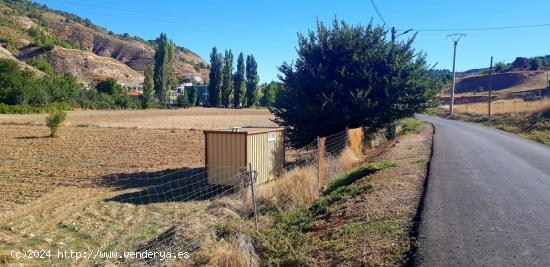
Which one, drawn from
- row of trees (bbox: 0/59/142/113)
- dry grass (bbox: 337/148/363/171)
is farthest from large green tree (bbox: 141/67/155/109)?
dry grass (bbox: 337/148/363/171)

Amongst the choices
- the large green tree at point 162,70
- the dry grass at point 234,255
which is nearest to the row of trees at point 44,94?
the large green tree at point 162,70

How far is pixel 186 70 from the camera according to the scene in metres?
195

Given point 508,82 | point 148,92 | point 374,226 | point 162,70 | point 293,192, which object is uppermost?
point 162,70

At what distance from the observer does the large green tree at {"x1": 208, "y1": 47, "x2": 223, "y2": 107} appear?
106 meters

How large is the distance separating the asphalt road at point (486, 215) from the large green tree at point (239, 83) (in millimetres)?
98687

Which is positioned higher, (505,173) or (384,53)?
(384,53)

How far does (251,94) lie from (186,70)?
90.8m

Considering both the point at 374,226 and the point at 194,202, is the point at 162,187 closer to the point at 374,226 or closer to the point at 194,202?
the point at 194,202

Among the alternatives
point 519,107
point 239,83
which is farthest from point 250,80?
point 519,107

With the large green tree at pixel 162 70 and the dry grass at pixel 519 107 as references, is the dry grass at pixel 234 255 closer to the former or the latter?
the dry grass at pixel 519 107

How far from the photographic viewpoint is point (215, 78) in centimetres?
10550

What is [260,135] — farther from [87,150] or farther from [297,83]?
[87,150]

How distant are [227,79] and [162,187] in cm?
9508

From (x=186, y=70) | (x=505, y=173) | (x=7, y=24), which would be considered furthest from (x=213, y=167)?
(x=186, y=70)
